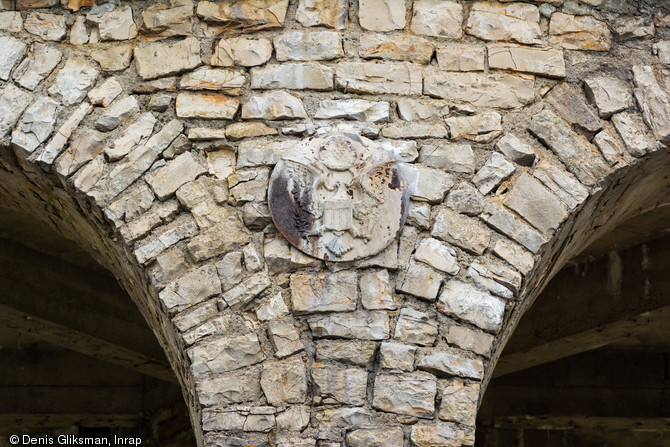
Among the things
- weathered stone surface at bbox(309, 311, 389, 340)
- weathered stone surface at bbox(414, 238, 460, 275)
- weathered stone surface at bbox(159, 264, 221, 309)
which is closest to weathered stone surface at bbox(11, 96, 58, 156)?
weathered stone surface at bbox(159, 264, 221, 309)

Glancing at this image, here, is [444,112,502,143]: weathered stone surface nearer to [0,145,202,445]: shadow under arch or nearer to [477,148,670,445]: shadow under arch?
[477,148,670,445]: shadow under arch

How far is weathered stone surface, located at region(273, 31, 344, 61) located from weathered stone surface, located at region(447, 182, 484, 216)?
0.65m

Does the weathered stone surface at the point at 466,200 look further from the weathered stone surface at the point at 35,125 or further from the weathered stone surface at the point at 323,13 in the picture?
the weathered stone surface at the point at 35,125

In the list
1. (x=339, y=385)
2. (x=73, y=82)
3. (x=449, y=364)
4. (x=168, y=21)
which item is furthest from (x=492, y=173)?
(x=73, y=82)

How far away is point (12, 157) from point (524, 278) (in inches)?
72.8

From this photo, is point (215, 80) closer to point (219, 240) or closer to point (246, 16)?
point (246, 16)

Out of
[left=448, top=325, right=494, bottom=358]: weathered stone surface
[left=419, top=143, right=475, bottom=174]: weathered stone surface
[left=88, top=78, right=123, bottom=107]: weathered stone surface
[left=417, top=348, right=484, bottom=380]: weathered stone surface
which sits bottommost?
[left=417, top=348, right=484, bottom=380]: weathered stone surface

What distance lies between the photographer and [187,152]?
314 cm

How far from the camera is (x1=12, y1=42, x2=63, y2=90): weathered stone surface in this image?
10.5 ft

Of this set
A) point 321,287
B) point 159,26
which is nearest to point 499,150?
point 321,287

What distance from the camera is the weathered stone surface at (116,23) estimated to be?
129 inches

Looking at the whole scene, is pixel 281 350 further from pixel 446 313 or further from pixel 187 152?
pixel 187 152

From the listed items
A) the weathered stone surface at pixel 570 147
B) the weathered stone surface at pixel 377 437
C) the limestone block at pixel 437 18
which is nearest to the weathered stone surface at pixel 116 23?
the limestone block at pixel 437 18

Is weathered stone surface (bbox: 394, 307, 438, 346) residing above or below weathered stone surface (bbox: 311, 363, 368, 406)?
above
